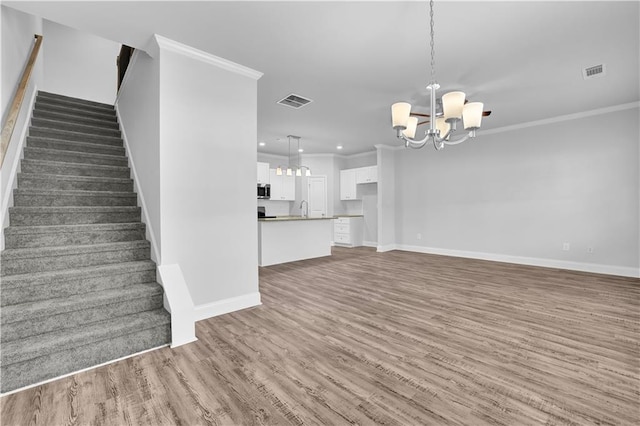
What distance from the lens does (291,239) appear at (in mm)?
5957

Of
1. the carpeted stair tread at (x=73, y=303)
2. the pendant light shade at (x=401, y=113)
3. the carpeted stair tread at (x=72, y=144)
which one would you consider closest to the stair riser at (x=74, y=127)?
the carpeted stair tread at (x=72, y=144)

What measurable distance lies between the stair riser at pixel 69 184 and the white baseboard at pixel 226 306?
A: 1.87 meters

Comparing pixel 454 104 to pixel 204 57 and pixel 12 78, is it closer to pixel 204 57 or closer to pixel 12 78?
pixel 204 57

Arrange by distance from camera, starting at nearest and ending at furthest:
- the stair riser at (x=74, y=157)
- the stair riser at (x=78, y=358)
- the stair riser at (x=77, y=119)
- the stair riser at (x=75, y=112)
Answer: the stair riser at (x=78, y=358), the stair riser at (x=74, y=157), the stair riser at (x=77, y=119), the stair riser at (x=75, y=112)

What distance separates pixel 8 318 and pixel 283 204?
6.87 meters

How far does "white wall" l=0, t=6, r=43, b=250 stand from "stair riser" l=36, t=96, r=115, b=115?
555 mm

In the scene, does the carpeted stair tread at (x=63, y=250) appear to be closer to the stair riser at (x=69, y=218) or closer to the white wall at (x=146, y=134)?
the white wall at (x=146, y=134)

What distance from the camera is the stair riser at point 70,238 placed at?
250 cm

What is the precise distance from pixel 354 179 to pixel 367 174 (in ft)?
1.61

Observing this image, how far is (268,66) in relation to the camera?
10.6 feet

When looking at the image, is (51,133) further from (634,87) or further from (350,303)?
(634,87)

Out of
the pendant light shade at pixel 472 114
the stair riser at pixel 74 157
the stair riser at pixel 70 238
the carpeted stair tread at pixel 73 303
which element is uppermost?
the pendant light shade at pixel 472 114

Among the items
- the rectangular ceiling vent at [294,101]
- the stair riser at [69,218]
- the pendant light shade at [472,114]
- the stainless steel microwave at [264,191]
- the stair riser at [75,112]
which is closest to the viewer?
the pendant light shade at [472,114]

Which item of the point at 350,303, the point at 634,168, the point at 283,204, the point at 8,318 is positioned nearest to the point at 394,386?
the point at 350,303
